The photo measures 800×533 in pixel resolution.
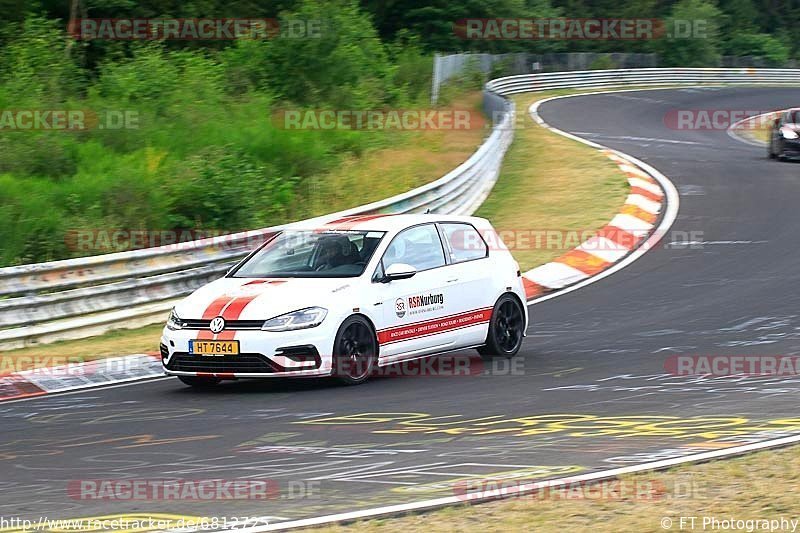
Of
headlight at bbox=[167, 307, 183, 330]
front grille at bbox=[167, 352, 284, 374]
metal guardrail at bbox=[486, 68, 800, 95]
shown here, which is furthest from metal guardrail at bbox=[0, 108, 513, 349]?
metal guardrail at bbox=[486, 68, 800, 95]

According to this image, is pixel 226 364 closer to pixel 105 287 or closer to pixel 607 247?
pixel 105 287

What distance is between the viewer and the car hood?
1019cm

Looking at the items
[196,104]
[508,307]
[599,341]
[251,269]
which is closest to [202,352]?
[251,269]

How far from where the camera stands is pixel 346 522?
5922 millimetres

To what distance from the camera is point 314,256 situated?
11125 millimetres

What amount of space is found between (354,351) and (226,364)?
1049mm

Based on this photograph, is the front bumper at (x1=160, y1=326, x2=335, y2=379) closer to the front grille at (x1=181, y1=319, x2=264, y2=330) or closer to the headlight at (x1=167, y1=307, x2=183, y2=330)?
the front grille at (x1=181, y1=319, x2=264, y2=330)

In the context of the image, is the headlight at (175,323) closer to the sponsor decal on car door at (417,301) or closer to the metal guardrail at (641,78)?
the sponsor decal on car door at (417,301)

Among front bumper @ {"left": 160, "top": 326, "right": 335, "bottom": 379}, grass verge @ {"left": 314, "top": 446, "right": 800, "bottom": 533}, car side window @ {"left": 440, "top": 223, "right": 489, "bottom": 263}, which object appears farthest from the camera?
car side window @ {"left": 440, "top": 223, "right": 489, "bottom": 263}

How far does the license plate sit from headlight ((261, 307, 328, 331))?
11.0 inches

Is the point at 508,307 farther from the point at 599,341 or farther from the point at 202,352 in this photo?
the point at 202,352

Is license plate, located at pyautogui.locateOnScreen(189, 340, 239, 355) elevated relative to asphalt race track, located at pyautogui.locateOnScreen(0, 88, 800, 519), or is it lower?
elevated

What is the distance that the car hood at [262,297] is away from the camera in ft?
33.4

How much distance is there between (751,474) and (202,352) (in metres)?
4.93
